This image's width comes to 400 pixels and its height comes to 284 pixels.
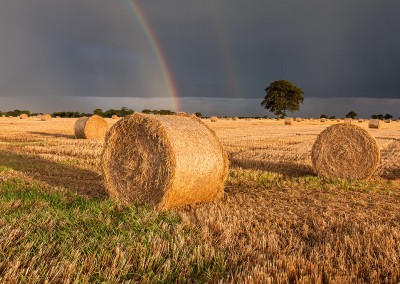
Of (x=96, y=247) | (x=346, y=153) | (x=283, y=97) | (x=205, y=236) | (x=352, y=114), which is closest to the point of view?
(x=96, y=247)

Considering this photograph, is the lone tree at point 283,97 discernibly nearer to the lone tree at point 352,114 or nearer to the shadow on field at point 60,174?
the lone tree at point 352,114

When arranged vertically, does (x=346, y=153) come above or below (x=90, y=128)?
above

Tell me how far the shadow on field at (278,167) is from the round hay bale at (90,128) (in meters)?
10.6

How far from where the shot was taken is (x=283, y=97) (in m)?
74.8

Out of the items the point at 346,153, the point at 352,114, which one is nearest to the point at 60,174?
the point at 346,153

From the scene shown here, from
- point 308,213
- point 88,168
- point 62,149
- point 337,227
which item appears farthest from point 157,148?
point 62,149

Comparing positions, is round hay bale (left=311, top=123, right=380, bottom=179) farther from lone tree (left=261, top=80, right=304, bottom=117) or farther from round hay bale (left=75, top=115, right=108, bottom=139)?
lone tree (left=261, top=80, right=304, bottom=117)

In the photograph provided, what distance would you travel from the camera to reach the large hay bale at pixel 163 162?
7.41m

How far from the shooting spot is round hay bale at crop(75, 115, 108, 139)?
21953 millimetres

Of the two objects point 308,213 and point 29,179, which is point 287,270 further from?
point 29,179

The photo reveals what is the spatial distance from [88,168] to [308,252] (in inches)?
328

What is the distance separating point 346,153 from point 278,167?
2197mm

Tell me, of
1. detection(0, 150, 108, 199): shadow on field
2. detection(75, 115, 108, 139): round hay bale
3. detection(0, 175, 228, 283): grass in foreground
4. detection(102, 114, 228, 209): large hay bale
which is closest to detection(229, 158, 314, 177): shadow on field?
detection(102, 114, 228, 209): large hay bale

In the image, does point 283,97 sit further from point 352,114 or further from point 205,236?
point 205,236
